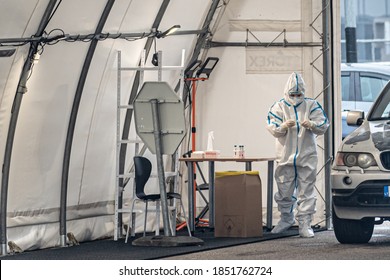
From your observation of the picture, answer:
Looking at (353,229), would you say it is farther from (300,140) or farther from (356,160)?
(300,140)

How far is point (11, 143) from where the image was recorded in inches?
376

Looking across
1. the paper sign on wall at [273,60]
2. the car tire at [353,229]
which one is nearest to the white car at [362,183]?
the car tire at [353,229]

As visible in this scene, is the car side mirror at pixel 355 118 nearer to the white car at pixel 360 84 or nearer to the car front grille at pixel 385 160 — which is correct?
the car front grille at pixel 385 160

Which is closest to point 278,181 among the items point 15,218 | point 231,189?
point 231,189

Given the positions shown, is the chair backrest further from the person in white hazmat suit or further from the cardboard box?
the person in white hazmat suit

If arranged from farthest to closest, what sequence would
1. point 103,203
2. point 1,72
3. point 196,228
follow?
point 196,228
point 103,203
point 1,72

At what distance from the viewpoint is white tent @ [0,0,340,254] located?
378 inches

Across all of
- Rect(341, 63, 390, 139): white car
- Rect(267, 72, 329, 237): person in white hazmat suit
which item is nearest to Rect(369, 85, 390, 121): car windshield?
Rect(267, 72, 329, 237): person in white hazmat suit

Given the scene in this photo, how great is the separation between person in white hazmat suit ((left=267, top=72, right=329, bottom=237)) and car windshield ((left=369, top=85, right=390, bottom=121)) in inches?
35.8

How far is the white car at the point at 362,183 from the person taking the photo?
971cm

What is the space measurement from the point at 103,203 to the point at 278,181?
1959 mm

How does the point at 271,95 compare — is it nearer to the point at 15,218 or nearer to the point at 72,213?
the point at 72,213

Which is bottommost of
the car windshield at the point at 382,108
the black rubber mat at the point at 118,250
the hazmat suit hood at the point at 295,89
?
the black rubber mat at the point at 118,250

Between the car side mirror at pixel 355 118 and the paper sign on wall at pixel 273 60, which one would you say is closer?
the car side mirror at pixel 355 118
